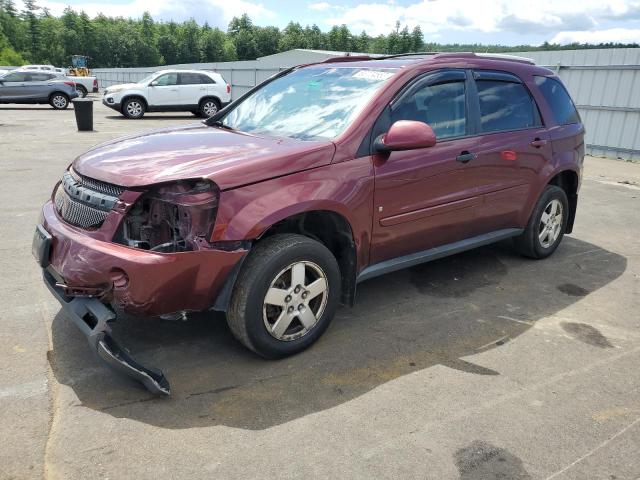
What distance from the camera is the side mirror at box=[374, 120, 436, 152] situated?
3.49 meters

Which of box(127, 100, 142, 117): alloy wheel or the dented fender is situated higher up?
the dented fender

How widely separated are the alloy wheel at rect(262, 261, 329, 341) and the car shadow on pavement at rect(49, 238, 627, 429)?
0.66 ft

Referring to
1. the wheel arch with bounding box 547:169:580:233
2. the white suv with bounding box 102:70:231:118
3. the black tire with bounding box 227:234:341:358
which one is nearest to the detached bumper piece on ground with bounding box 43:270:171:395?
the black tire with bounding box 227:234:341:358

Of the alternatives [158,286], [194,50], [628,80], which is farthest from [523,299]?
[194,50]

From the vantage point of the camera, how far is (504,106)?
15.4 ft

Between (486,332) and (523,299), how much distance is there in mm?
805

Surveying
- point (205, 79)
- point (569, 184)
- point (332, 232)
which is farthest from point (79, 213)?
point (205, 79)

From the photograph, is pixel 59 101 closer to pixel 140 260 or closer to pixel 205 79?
pixel 205 79

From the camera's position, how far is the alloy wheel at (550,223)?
209 inches

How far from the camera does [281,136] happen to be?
3721mm

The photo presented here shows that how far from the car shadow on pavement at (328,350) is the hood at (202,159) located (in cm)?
111

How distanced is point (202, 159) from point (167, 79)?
58.4 ft

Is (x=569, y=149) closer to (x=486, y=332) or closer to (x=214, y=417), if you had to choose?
(x=486, y=332)

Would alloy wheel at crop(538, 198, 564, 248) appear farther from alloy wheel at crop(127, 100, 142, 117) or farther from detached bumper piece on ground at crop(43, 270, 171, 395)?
alloy wheel at crop(127, 100, 142, 117)
